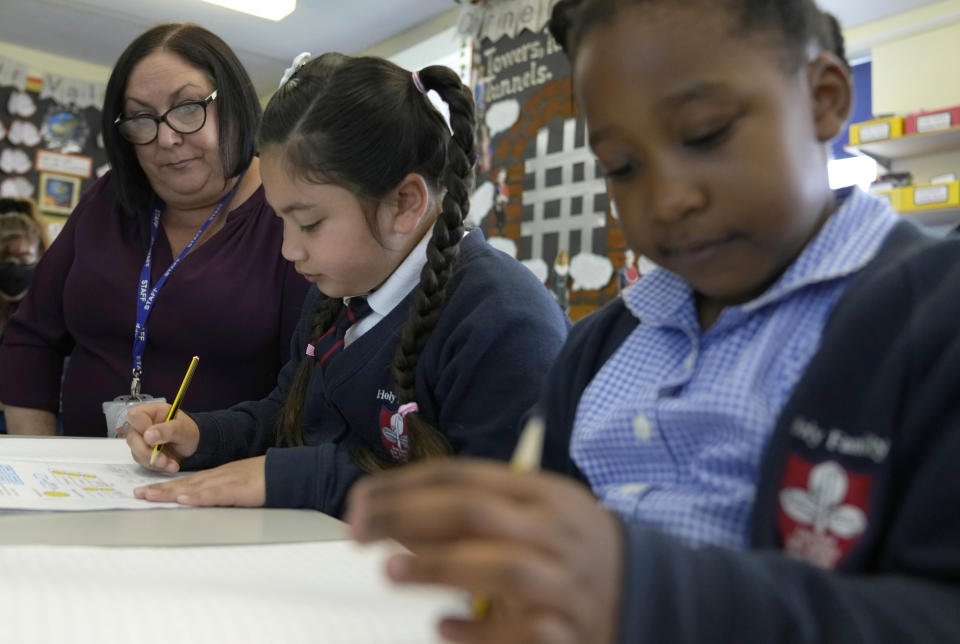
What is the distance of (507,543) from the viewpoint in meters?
0.31

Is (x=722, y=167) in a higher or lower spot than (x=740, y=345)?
higher

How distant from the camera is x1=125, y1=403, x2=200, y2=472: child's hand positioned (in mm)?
1033

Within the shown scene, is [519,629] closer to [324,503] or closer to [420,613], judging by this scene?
[420,613]

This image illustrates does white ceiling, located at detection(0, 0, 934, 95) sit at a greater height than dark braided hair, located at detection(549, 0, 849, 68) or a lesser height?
greater

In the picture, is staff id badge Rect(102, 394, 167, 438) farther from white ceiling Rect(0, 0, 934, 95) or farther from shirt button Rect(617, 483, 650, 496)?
white ceiling Rect(0, 0, 934, 95)

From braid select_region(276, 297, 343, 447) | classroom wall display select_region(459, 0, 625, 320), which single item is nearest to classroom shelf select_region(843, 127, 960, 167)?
classroom wall display select_region(459, 0, 625, 320)

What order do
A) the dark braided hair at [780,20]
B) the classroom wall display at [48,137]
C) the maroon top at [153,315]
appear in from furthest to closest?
the classroom wall display at [48,137], the maroon top at [153,315], the dark braided hair at [780,20]

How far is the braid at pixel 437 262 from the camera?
95 cm

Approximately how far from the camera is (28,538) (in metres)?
0.65

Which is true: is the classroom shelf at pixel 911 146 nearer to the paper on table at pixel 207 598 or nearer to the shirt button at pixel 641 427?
the shirt button at pixel 641 427

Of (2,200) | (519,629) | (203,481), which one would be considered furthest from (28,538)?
(2,200)

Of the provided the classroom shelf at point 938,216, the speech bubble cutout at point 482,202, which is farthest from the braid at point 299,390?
the classroom shelf at point 938,216

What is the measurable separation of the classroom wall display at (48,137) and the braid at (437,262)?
411cm

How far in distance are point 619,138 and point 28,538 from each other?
537 millimetres
